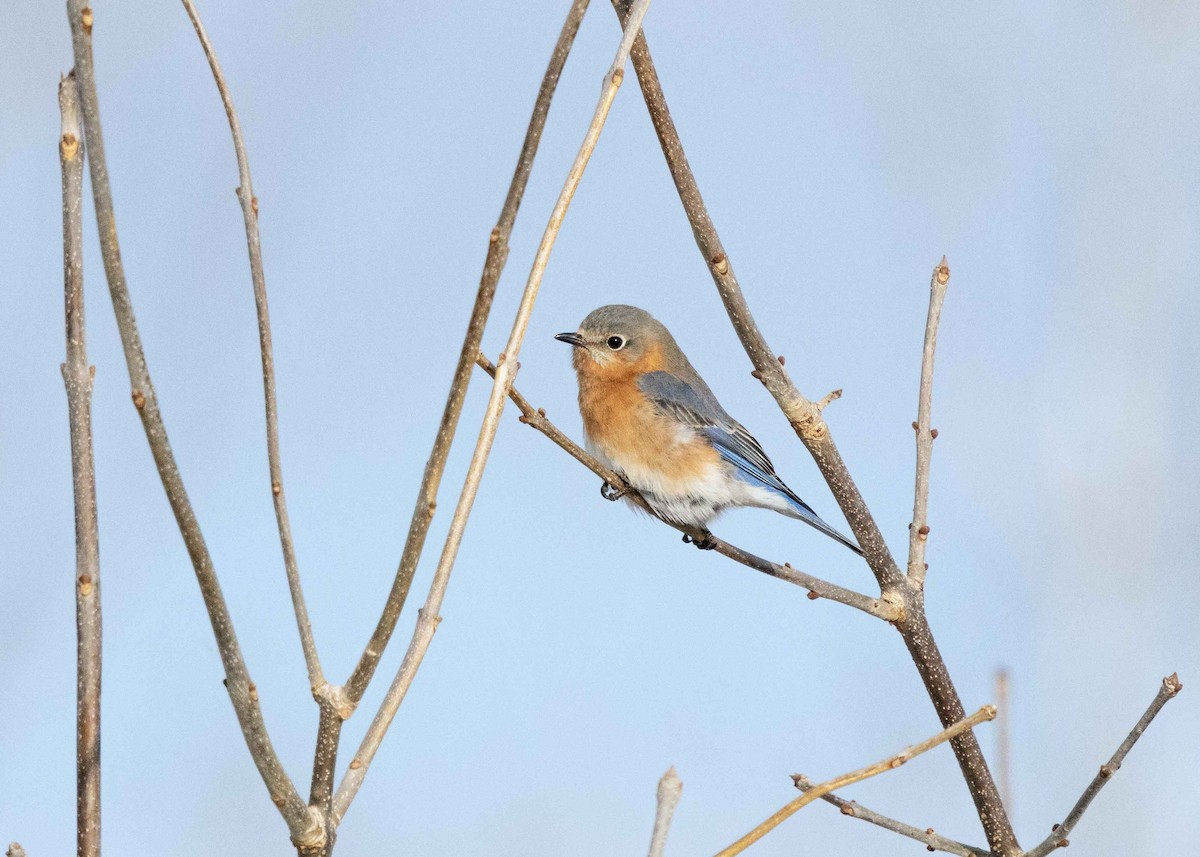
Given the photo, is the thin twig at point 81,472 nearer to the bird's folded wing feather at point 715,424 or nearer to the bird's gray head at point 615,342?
the bird's folded wing feather at point 715,424

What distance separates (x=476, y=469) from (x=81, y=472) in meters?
0.42

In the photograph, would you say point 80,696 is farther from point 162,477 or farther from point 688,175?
point 688,175

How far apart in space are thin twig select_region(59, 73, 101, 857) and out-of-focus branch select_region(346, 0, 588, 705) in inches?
11.5

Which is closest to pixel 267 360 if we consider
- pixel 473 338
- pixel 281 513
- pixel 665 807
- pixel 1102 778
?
pixel 281 513

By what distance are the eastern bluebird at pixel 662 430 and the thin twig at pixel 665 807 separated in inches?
79.0

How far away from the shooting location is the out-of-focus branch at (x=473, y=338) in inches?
50.9

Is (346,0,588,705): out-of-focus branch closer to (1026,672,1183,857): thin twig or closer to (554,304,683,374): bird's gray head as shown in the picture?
(1026,672,1183,857): thin twig

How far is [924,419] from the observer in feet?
7.58

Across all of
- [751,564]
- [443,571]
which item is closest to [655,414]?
[751,564]

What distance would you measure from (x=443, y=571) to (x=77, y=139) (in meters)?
0.61

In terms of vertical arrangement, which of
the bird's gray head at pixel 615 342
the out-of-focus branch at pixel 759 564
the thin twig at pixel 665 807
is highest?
the bird's gray head at pixel 615 342

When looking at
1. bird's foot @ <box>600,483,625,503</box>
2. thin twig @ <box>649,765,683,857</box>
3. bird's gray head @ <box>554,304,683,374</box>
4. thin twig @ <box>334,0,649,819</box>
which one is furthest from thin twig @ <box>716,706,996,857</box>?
bird's gray head @ <box>554,304,683,374</box>

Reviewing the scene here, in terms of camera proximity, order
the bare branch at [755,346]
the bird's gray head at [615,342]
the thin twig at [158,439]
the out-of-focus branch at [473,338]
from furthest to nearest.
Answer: the bird's gray head at [615,342] → the bare branch at [755,346] → the out-of-focus branch at [473,338] → the thin twig at [158,439]

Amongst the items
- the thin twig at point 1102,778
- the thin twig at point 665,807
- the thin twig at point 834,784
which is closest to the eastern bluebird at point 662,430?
→ the thin twig at point 1102,778
